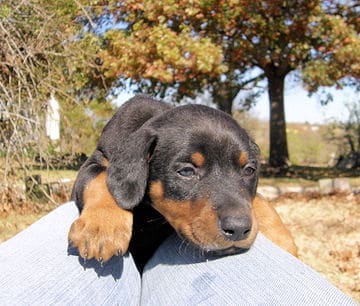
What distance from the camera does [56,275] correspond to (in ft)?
5.48

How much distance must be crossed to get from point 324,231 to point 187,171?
4029 millimetres

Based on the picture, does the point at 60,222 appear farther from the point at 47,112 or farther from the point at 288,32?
the point at 288,32

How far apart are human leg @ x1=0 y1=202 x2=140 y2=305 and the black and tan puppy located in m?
0.08

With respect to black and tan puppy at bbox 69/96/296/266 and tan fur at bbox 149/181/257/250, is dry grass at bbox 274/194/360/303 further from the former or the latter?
tan fur at bbox 149/181/257/250

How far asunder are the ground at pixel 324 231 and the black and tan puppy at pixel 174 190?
6.57ft

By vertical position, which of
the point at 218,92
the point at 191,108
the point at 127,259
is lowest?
the point at 218,92

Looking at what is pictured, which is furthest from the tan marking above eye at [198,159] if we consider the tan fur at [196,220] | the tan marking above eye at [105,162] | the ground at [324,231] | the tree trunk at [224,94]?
the tree trunk at [224,94]

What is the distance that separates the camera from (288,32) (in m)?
10.7

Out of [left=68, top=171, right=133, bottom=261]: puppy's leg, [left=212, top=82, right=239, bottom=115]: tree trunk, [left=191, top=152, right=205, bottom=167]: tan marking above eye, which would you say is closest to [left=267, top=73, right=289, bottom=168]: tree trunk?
[left=212, top=82, right=239, bottom=115]: tree trunk

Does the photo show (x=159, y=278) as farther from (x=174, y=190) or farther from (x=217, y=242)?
(x=174, y=190)

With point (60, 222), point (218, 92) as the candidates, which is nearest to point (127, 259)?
point (60, 222)

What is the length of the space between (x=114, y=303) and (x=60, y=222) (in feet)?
1.76

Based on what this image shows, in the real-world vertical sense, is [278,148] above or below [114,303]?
below

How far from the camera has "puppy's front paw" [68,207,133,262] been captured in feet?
5.57
